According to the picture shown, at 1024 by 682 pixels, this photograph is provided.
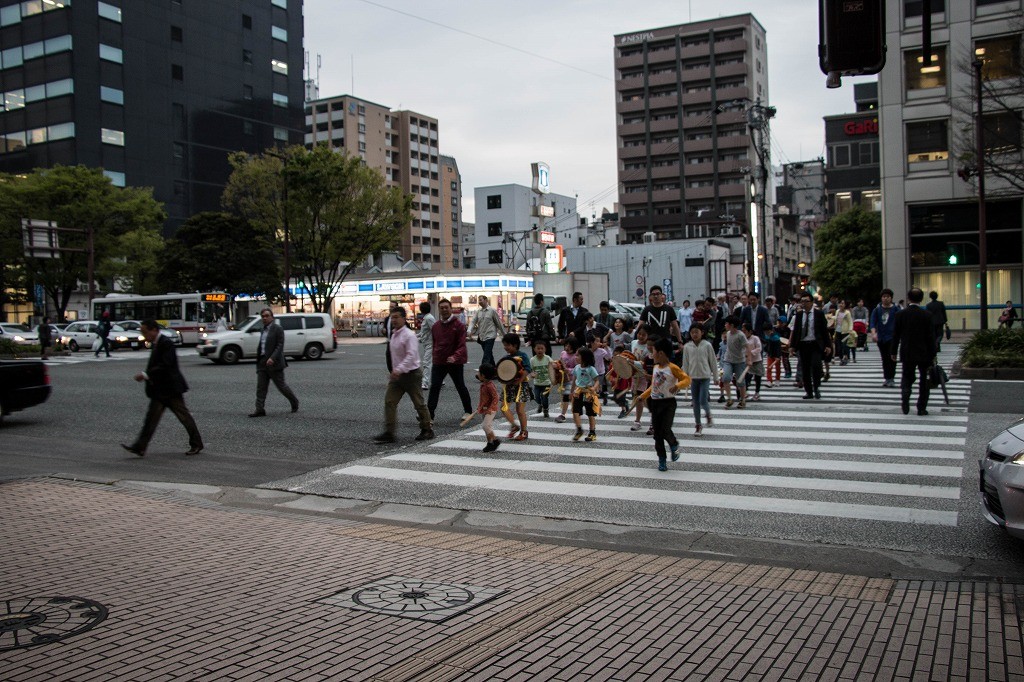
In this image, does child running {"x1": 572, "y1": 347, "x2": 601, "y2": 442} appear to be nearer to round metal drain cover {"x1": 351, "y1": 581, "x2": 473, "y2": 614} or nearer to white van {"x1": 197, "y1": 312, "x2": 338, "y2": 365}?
round metal drain cover {"x1": 351, "y1": 581, "x2": 473, "y2": 614}

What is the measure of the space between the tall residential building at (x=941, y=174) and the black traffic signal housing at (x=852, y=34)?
101 feet

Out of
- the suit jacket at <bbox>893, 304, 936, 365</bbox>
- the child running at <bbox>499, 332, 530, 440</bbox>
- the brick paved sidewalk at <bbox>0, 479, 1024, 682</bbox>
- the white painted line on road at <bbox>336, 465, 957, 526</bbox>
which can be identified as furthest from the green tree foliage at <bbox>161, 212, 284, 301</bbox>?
the brick paved sidewalk at <bbox>0, 479, 1024, 682</bbox>

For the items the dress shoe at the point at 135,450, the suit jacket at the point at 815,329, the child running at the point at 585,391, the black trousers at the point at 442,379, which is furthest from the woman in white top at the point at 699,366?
the dress shoe at the point at 135,450

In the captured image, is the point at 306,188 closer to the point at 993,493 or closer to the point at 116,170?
the point at 116,170

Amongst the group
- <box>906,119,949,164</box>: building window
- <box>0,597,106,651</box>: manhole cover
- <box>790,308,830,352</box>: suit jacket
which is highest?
<box>906,119,949,164</box>: building window

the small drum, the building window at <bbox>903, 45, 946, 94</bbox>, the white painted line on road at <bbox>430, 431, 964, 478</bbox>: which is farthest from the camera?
the building window at <bbox>903, 45, 946, 94</bbox>

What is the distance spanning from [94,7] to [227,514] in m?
Answer: 73.1

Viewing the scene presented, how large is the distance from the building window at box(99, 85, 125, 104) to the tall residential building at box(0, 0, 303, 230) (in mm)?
84

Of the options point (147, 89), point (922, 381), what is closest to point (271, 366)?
point (922, 381)

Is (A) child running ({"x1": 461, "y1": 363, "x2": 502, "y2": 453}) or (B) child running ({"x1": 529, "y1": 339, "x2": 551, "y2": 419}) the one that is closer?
(A) child running ({"x1": 461, "y1": 363, "x2": 502, "y2": 453})

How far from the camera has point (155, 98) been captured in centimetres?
7069

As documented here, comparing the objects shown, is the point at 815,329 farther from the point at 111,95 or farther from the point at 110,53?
the point at 110,53

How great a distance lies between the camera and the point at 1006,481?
561 cm

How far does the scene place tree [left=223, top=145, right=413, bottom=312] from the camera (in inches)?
1673
